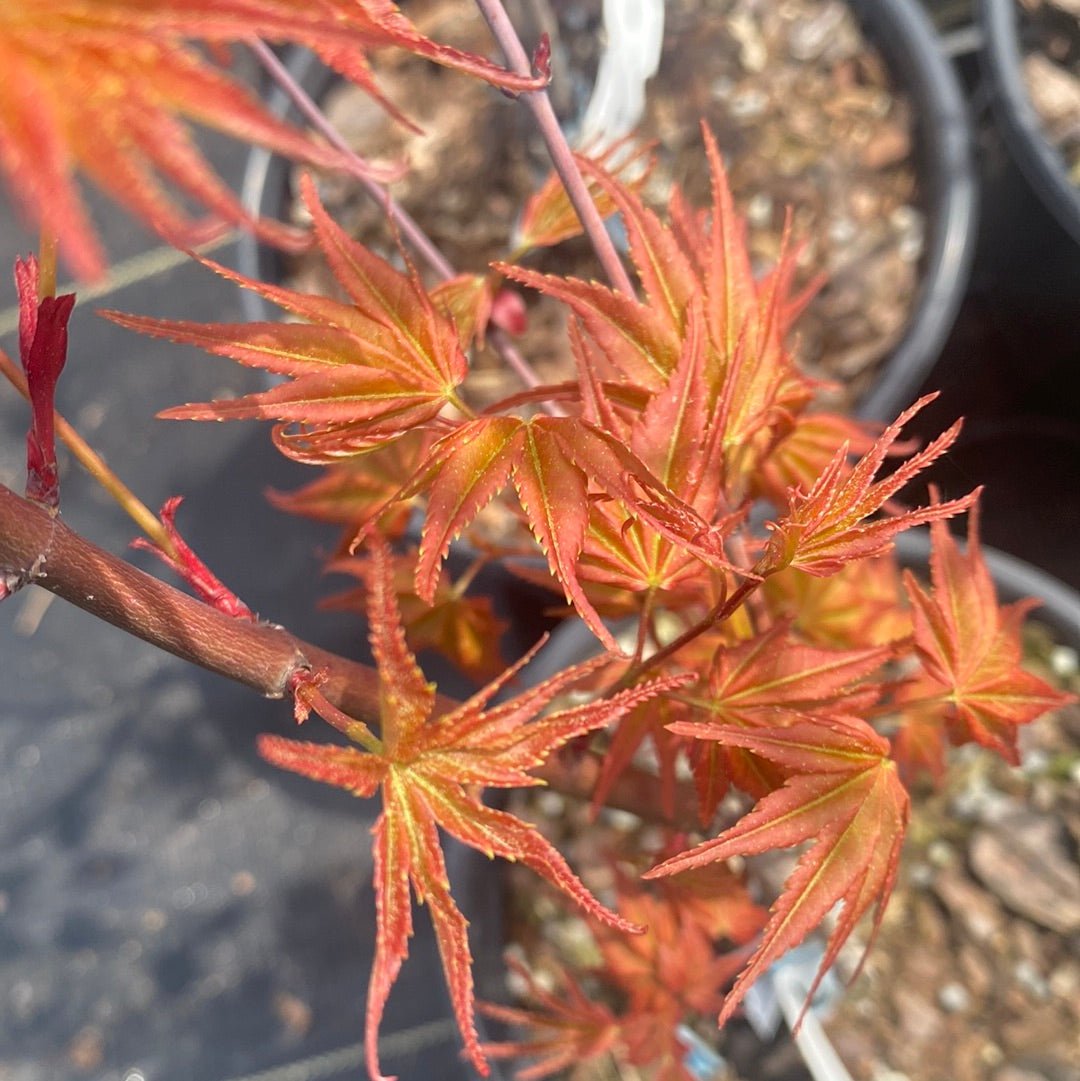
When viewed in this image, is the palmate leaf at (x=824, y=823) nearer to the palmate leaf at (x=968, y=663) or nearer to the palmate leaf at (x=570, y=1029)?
the palmate leaf at (x=968, y=663)

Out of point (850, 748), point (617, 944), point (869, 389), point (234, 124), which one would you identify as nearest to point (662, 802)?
point (850, 748)

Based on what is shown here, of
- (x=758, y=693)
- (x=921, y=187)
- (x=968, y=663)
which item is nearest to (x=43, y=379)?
(x=758, y=693)

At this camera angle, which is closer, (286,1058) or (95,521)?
(286,1058)

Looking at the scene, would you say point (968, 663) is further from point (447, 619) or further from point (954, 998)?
point (954, 998)

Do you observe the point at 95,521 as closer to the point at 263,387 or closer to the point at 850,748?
the point at 263,387

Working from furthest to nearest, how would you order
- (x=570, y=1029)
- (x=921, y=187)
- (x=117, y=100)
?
1. (x=921, y=187)
2. (x=570, y=1029)
3. (x=117, y=100)
